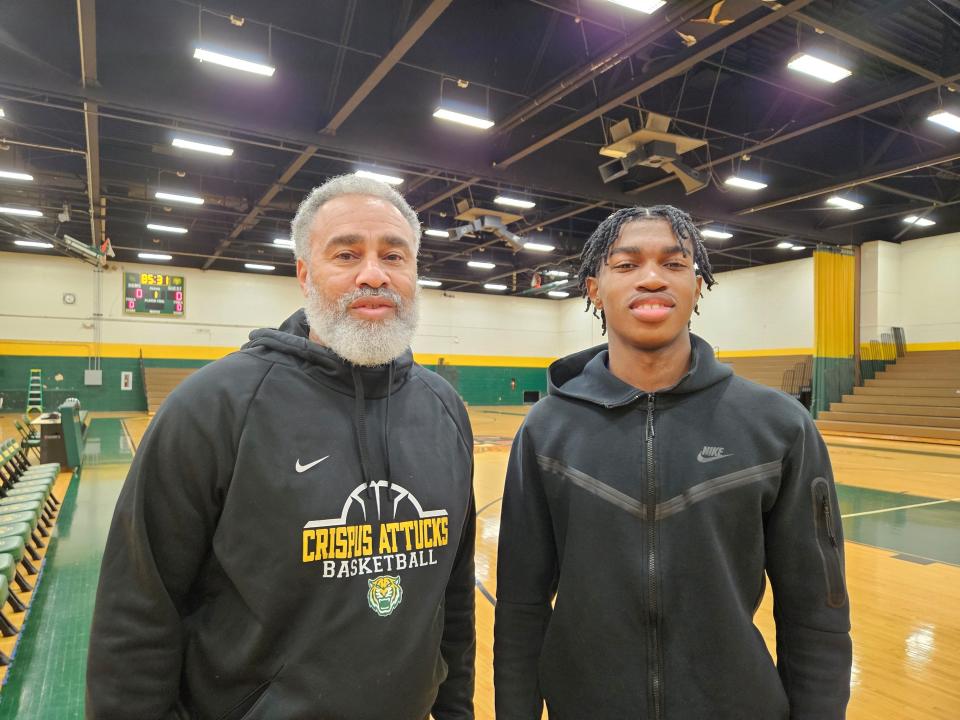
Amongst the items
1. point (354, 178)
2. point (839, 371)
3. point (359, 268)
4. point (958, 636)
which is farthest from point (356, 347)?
point (839, 371)

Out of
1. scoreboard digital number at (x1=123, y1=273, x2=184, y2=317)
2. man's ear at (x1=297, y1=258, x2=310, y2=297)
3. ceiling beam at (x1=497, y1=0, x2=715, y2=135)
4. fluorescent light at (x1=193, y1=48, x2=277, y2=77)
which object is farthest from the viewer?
scoreboard digital number at (x1=123, y1=273, x2=184, y2=317)

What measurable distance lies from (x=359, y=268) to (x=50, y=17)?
7.91m

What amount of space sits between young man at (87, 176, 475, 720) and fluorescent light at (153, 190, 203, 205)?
1226 centimetres

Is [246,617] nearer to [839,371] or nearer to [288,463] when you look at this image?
[288,463]

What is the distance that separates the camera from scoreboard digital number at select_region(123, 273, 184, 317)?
1902 cm

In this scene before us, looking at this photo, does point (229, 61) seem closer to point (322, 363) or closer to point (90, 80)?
point (90, 80)

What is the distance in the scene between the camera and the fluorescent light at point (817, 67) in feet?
21.5

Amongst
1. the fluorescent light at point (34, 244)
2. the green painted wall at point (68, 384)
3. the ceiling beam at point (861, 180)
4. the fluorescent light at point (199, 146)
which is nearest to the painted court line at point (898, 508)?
the ceiling beam at point (861, 180)

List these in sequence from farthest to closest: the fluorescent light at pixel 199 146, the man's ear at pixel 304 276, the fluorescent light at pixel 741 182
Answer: the fluorescent light at pixel 741 182 < the fluorescent light at pixel 199 146 < the man's ear at pixel 304 276

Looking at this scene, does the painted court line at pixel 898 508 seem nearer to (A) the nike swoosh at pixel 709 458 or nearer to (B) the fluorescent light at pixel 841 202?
(A) the nike swoosh at pixel 709 458

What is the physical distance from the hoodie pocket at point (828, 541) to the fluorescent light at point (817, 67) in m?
6.96

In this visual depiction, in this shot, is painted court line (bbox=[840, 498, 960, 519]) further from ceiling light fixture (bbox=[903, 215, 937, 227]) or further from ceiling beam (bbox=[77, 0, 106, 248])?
ceiling light fixture (bbox=[903, 215, 937, 227])

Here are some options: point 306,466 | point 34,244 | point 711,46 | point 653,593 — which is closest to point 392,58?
point 711,46

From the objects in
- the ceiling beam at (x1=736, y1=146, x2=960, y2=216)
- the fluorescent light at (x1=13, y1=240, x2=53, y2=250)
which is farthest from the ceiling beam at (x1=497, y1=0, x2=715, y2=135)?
the fluorescent light at (x1=13, y1=240, x2=53, y2=250)
